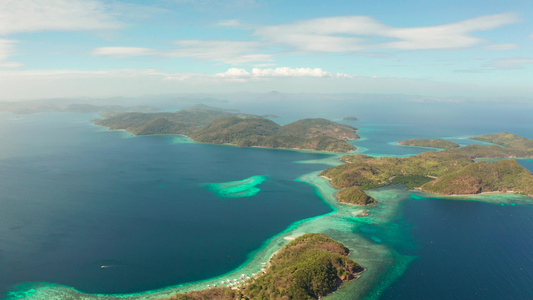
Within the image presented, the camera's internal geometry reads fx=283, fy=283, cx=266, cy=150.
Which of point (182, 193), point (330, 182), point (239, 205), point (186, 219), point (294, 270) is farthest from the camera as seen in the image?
point (330, 182)

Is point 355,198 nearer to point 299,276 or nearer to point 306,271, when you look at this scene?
point 306,271

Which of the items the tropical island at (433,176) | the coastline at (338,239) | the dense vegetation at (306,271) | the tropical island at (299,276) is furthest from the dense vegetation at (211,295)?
the tropical island at (433,176)

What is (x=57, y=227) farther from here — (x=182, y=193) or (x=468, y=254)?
(x=468, y=254)

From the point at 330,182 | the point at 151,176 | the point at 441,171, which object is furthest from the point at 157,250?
the point at 441,171

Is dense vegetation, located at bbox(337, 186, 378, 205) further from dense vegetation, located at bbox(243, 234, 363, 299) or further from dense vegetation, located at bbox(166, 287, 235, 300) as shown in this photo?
dense vegetation, located at bbox(166, 287, 235, 300)

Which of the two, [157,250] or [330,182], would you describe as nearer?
[157,250]

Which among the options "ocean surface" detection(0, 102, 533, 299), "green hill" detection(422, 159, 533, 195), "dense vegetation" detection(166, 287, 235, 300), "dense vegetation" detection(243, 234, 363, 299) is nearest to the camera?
"dense vegetation" detection(166, 287, 235, 300)

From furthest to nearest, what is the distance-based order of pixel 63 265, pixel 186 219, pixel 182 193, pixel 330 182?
pixel 330 182 < pixel 182 193 < pixel 186 219 < pixel 63 265

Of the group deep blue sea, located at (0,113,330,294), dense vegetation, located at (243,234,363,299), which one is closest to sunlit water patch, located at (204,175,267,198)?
deep blue sea, located at (0,113,330,294)
